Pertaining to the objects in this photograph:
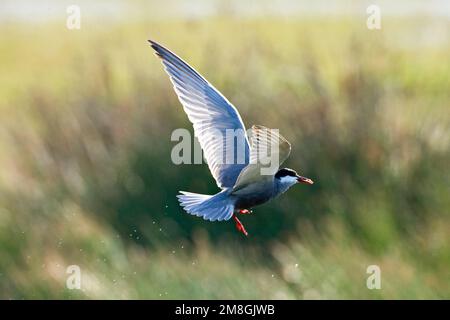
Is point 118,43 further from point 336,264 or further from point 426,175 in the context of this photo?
point 336,264

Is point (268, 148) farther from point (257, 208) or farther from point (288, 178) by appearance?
point (257, 208)

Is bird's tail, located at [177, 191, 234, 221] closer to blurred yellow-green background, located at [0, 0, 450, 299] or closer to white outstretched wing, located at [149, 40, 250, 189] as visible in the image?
white outstretched wing, located at [149, 40, 250, 189]

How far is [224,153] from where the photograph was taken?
14.8 feet

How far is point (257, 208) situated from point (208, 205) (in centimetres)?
375

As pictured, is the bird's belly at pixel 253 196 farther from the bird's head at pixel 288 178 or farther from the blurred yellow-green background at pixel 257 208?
the blurred yellow-green background at pixel 257 208

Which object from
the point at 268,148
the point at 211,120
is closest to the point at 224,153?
the point at 211,120

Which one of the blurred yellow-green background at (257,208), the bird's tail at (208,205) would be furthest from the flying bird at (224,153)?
the blurred yellow-green background at (257,208)

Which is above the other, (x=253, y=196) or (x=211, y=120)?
(x=211, y=120)

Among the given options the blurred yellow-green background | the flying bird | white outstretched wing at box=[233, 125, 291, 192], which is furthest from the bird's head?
the blurred yellow-green background

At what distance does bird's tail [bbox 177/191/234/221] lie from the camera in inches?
163

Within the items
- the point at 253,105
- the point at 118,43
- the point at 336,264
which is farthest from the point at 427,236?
the point at 118,43

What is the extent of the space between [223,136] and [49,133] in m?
→ 4.87

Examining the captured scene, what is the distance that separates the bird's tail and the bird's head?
181 millimetres

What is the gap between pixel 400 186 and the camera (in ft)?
24.1
